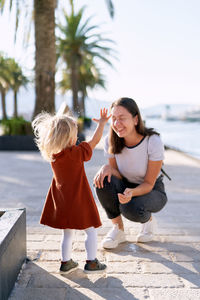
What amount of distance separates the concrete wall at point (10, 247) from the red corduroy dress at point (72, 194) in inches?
9.0

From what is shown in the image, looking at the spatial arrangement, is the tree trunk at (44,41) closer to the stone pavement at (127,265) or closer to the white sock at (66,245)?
the stone pavement at (127,265)

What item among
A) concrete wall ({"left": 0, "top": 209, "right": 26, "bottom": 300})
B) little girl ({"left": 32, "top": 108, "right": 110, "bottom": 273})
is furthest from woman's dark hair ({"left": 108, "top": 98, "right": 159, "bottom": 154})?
concrete wall ({"left": 0, "top": 209, "right": 26, "bottom": 300})

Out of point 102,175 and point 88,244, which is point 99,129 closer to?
point 102,175

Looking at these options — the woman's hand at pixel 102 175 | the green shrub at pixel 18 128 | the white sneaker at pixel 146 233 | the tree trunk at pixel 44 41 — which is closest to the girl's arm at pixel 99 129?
the woman's hand at pixel 102 175

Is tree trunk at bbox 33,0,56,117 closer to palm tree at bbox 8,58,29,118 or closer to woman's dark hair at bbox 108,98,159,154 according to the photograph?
woman's dark hair at bbox 108,98,159,154

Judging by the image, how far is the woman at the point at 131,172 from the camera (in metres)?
3.14

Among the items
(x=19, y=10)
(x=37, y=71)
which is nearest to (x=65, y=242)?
(x=37, y=71)

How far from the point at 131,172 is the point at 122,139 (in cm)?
31

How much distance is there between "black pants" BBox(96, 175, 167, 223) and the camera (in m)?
3.16

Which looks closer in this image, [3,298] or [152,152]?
[3,298]

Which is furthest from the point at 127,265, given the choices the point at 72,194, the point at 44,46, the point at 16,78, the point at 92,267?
the point at 16,78

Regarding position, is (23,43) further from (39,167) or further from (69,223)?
(69,223)

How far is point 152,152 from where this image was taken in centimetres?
319

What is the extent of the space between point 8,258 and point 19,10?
12692 mm
